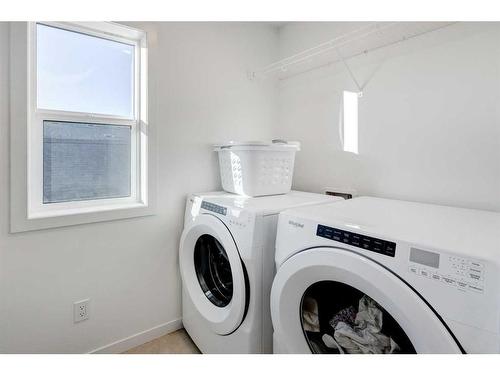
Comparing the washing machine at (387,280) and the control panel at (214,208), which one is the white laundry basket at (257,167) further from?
the washing machine at (387,280)

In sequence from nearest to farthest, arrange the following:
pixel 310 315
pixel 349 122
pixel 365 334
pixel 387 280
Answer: pixel 387 280, pixel 365 334, pixel 310 315, pixel 349 122

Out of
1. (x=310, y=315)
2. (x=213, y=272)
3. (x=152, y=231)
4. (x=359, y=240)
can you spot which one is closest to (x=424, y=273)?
(x=359, y=240)

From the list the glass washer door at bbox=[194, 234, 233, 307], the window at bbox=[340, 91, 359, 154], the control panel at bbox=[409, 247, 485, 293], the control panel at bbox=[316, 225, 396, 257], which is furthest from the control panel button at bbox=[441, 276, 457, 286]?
the window at bbox=[340, 91, 359, 154]

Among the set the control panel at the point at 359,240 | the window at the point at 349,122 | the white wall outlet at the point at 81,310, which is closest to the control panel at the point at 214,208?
the control panel at the point at 359,240

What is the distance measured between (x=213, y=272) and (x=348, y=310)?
0.88m

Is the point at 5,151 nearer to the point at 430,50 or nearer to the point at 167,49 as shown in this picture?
the point at 167,49

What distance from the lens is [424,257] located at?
2.49 feet

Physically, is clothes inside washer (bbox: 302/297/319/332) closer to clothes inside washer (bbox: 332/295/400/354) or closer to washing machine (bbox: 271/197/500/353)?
washing machine (bbox: 271/197/500/353)

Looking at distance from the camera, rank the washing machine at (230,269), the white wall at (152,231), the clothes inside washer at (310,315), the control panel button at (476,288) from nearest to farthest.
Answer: the control panel button at (476,288) → the clothes inside washer at (310,315) → the washing machine at (230,269) → the white wall at (152,231)

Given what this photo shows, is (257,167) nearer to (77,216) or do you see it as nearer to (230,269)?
(230,269)

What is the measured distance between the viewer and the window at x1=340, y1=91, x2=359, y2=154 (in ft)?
5.91

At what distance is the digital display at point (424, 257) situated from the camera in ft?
2.43

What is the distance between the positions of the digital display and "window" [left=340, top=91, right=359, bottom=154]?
44.6 inches

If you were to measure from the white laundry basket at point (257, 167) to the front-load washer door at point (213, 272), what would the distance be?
0.32m
